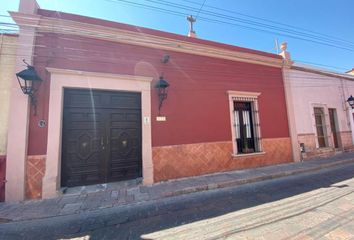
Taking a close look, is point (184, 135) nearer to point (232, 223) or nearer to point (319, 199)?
point (232, 223)

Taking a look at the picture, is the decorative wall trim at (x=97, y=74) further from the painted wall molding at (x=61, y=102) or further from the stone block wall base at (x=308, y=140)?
the stone block wall base at (x=308, y=140)

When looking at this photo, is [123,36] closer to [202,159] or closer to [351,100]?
[202,159]

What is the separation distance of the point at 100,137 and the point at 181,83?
123 inches

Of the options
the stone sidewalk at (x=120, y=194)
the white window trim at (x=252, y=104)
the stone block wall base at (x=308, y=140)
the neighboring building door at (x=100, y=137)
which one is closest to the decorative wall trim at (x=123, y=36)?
the white window trim at (x=252, y=104)

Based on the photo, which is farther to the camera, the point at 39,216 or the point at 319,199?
the point at 319,199

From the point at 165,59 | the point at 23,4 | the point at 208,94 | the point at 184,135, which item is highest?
the point at 23,4

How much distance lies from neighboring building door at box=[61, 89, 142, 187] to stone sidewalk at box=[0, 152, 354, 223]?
0.39 meters

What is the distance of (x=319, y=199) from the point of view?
3.65 metres

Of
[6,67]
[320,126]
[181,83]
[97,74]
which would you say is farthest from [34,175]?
[320,126]

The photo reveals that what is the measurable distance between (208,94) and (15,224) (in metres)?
5.93

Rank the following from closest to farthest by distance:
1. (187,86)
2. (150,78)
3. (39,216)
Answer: (39,216)
(150,78)
(187,86)

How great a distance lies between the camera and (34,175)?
13.9ft

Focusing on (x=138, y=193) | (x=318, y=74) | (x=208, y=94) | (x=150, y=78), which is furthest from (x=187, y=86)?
(x=318, y=74)

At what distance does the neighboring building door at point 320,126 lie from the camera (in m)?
8.81
